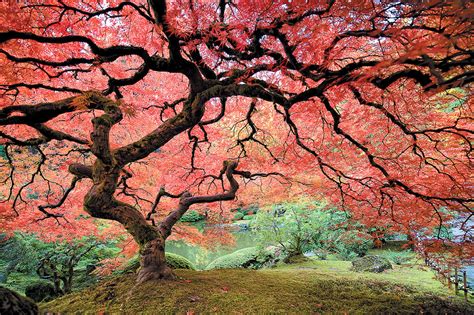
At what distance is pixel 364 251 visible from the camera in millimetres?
8742

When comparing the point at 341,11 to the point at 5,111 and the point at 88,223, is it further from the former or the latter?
the point at 88,223

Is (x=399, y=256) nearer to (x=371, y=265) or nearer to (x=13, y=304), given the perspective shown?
(x=371, y=265)

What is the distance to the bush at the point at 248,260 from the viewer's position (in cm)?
766

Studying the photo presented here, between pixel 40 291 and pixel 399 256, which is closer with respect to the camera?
pixel 40 291

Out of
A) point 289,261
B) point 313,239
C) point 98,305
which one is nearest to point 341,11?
point 98,305

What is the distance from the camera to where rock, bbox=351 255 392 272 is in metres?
5.73

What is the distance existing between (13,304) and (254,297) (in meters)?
2.25

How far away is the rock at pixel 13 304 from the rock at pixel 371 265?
5899 millimetres

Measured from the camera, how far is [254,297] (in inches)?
119

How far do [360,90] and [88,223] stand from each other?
A: 554cm

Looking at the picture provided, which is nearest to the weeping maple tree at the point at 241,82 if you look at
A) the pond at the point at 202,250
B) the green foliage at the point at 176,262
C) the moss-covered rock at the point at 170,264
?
the moss-covered rock at the point at 170,264

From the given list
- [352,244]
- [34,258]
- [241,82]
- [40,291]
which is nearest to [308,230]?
[352,244]

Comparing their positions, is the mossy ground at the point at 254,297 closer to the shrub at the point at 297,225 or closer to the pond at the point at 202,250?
the shrub at the point at 297,225

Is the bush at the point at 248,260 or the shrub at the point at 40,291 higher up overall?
the bush at the point at 248,260
